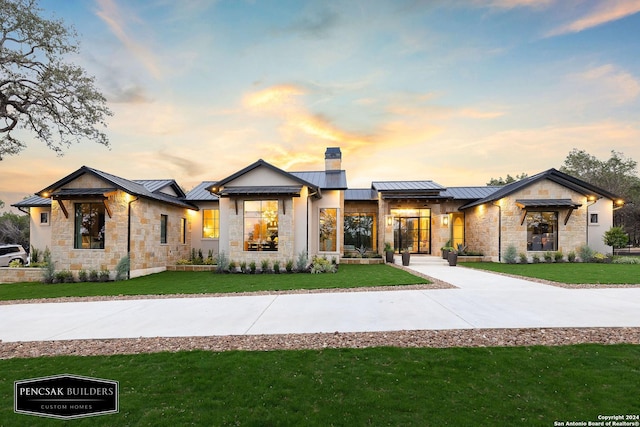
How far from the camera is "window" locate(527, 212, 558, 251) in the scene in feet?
55.2

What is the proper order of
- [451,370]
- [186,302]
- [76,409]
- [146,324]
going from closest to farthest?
[76,409]
[451,370]
[146,324]
[186,302]

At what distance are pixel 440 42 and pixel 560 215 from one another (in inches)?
484

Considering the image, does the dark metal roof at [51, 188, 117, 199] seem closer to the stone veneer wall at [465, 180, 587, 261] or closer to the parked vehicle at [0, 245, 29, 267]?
the parked vehicle at [0, 245, 29, 267]

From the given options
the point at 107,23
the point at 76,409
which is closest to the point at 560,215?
the point at 76,409

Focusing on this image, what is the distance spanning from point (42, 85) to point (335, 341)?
1459cm


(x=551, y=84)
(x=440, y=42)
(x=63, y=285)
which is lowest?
(x=63, y=285)

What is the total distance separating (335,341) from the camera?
471 cm

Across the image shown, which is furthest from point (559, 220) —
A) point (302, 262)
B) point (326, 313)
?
point (326, 313)

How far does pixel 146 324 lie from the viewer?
5.90 meters

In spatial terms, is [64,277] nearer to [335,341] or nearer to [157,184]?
[157,184]

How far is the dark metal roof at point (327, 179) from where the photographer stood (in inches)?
644

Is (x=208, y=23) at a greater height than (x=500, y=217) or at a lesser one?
greater

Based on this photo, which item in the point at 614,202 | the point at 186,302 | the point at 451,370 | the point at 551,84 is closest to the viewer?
the point at 451,370

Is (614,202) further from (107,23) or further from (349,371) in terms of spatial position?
(107,23)
